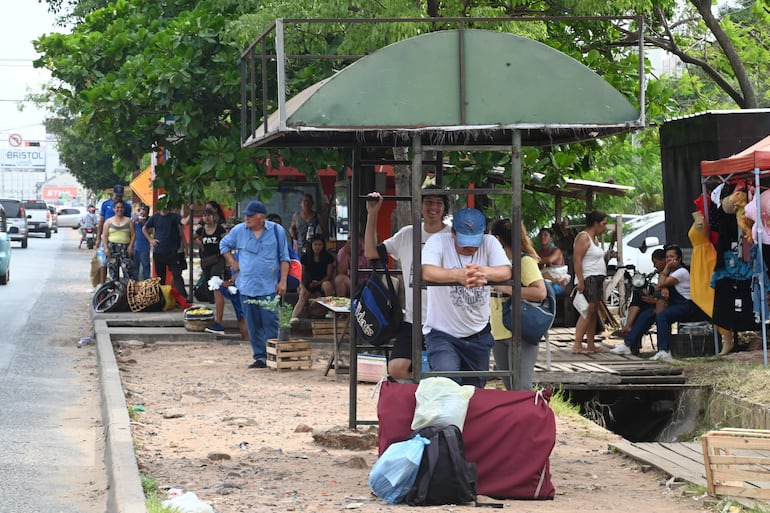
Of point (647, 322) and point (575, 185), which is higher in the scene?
point (575, 185)

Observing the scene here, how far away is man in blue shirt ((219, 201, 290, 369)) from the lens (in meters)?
13.6

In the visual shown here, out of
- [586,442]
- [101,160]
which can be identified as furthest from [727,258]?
[101,160]

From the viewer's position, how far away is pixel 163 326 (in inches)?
722

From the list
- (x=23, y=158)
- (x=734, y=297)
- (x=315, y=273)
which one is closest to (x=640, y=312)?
(x=734, y=297)

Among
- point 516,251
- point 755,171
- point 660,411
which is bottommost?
point 660,411

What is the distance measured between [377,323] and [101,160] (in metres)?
44.1

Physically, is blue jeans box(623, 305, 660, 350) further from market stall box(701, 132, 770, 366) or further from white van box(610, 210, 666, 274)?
white van box(610, 210, 666, 274)

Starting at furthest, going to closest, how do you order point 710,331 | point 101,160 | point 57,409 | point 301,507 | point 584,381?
point 101,160, point 710,331, point 584,381, point 57,409, point 301,507

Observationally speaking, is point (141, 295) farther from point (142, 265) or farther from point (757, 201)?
point (757, 201)

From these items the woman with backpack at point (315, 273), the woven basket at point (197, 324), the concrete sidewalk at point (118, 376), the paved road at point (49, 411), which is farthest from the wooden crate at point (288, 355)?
the woman with backpack at point (315, 273)

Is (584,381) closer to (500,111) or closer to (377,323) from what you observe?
(377,323)

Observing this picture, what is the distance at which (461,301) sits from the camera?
24.9ft

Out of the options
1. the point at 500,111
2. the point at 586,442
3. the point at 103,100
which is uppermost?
the point at 103,100

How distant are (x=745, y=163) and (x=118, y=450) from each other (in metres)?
7.18
